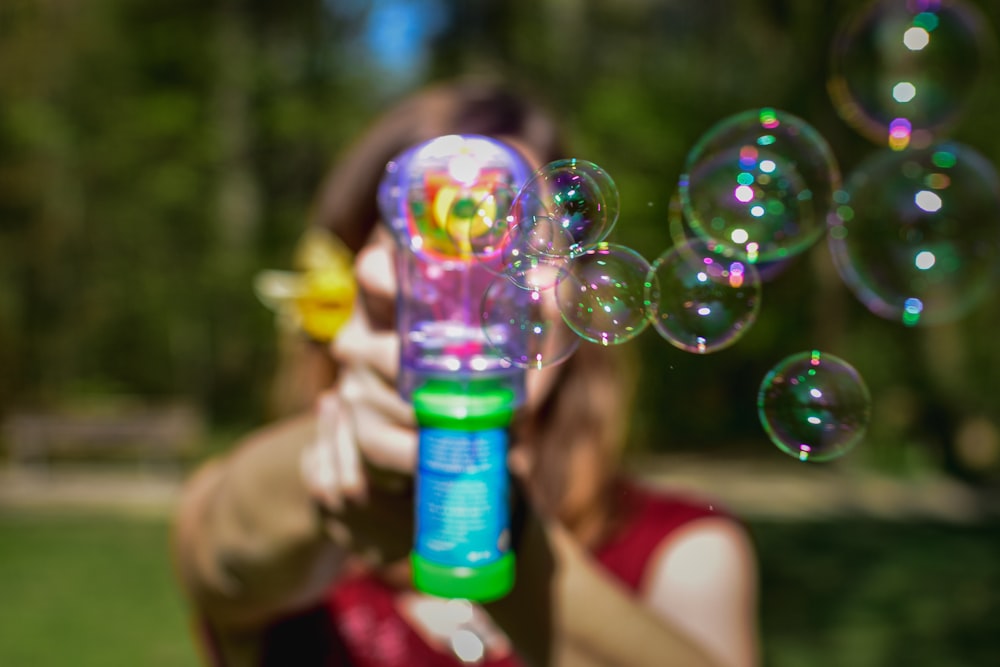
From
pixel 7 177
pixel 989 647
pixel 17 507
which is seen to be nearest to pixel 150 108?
pixel 7 177

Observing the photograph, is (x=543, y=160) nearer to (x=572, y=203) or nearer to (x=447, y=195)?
(x=572, y=203)

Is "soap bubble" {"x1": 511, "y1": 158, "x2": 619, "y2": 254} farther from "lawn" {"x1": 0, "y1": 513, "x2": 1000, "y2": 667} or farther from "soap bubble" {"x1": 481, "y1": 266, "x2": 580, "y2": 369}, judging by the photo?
"lawn" {"x1": 0, "y1": 513, "x2": 1000, "y2": 667}

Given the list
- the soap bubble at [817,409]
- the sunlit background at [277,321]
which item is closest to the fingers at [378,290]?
the soap bubble at [817,409]

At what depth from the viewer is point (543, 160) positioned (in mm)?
1673

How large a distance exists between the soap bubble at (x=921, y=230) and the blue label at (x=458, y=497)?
0.93 metres

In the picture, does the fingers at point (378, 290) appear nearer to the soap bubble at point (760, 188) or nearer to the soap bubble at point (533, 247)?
the soap bubble at point (533, 247)

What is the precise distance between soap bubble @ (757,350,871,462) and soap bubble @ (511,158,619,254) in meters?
0.43

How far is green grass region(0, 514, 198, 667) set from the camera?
14.1ft

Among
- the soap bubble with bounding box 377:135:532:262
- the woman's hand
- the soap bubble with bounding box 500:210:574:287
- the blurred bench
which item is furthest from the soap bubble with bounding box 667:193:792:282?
the blurred bench

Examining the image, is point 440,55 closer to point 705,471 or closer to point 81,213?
point 81,213

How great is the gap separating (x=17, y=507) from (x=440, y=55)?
20.9ft

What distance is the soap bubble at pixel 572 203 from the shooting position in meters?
1.23

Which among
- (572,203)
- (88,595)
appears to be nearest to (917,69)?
(572,203)

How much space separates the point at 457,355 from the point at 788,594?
467 centimetres
